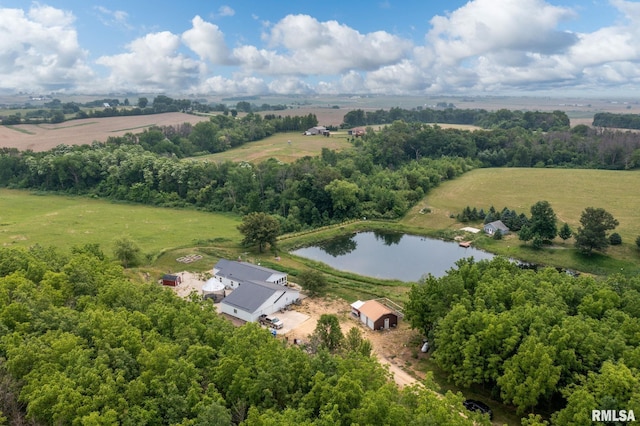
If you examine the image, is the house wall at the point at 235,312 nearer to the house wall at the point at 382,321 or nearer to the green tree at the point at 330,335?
the green tree at the point at 330,335

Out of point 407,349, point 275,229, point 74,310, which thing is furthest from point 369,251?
point 74,310

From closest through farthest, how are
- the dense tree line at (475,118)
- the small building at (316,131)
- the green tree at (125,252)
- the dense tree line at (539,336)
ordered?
the dense tree line at (539,336), the green tree at (125,252), the small building at (316,131), the dense tree line at (475,118)

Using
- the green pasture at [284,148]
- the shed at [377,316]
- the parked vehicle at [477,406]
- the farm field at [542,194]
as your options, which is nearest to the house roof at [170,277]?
the shed at [377,316]

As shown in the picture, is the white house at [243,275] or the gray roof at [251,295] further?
the white house at [243,275]

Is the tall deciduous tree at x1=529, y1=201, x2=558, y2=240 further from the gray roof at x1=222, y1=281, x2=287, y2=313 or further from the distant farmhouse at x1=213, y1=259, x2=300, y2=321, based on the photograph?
the gray roof at x1=222, y1=281, x2=287, y2=313

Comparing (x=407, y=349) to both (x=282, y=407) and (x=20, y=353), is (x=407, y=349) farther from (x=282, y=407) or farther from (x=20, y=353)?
(x=20, y=353)

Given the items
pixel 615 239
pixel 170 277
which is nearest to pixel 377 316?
pixel 170 277

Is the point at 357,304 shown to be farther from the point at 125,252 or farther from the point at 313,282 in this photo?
the point at 125,252
